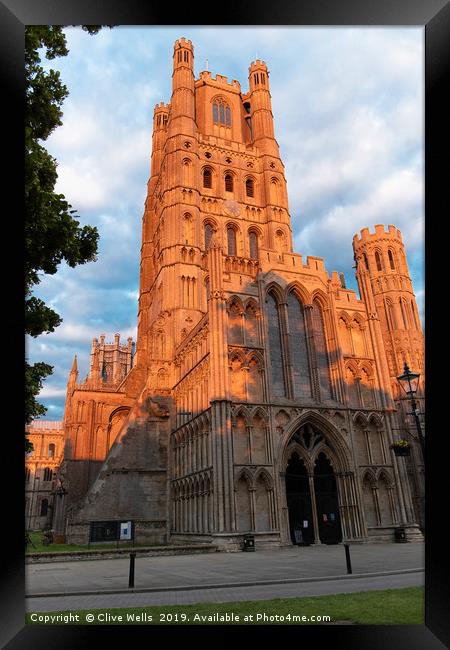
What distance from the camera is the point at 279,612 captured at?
7082 mm

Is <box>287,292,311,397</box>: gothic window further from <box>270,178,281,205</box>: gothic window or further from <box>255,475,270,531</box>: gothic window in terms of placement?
<box>270,178,281,205</box>: gothic window

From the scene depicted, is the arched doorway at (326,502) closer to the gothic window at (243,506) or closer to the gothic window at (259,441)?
the gothic window at (259,441)

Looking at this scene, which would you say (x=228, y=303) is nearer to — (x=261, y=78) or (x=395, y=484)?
(x=395, y=484)

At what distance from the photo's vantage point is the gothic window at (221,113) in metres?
53.7

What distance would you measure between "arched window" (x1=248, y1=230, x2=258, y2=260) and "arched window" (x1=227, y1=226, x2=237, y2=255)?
159 centimetres

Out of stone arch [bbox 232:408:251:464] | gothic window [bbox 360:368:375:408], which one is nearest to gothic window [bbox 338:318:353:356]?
gothic window [bbox 360:368:375:408]

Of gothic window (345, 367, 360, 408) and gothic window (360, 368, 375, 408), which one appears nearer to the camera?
gothic window (345, 367, 360, 408)

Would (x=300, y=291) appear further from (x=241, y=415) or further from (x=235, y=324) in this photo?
(x=241, y=415)

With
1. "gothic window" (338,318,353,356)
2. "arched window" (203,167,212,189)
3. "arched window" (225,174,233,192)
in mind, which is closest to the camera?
"gothic window" (338,318,353,356)

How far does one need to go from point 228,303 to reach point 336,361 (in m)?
7.85

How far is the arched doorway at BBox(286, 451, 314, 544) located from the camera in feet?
87.4
